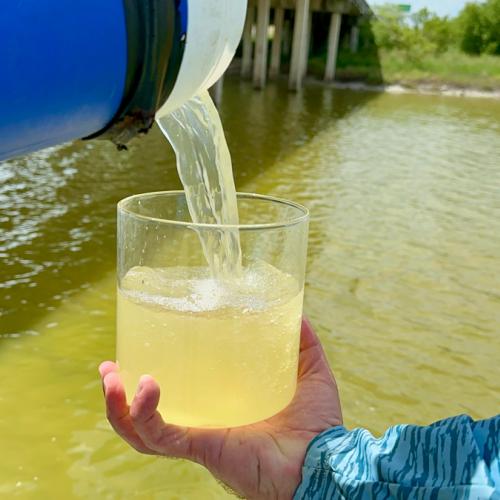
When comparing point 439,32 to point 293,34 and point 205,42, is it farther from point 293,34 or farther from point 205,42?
point 205,42

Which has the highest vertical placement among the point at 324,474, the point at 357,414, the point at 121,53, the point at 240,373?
the point at 121,53

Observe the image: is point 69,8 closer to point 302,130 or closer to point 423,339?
point 423,339

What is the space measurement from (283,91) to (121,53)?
54.4ft

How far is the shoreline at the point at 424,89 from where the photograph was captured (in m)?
19.8

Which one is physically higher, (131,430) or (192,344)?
(192,344)

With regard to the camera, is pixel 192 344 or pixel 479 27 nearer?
pixel 192 344

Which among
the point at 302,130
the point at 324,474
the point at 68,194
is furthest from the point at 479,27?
the point at 324,474

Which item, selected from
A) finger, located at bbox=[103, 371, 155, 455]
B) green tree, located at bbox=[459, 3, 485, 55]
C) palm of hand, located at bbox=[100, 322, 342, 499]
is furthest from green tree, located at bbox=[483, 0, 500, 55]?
finger, located at bbox=[103, 371, 155, 455]

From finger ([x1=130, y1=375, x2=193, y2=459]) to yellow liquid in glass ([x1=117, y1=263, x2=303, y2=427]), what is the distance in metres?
0.02

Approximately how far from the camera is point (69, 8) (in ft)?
2.70

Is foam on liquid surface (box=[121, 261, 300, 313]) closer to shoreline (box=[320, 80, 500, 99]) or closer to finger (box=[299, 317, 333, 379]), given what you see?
finger (box=[299, 317, 333, 379])

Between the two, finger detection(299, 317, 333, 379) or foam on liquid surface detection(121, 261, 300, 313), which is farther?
finger detection(299, 317, 333, 379)

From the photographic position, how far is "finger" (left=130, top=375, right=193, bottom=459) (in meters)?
1.07

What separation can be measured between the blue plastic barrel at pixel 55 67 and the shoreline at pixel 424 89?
63.2 ft
